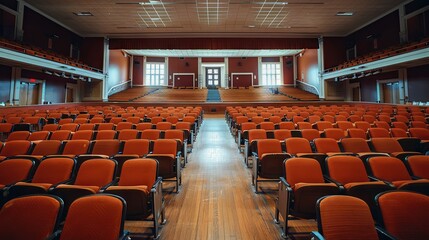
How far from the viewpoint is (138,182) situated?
254cm

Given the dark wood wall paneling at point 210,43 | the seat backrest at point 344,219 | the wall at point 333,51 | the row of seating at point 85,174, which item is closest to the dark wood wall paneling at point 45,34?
the dark wood wall paneling at point 210,43

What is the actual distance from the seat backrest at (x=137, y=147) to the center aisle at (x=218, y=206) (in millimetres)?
839

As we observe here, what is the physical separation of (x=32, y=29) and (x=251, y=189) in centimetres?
1486

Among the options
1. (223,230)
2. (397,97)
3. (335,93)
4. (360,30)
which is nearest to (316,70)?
(335,93)

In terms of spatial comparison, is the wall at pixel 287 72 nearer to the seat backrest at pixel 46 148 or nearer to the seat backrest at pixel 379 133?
the seat backrest at pixel 379 133

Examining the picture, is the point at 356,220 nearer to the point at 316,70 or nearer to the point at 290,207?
the point at 290,207

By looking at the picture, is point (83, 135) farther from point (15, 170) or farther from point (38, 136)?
point (15, 170)

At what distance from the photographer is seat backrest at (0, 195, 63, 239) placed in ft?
4.95

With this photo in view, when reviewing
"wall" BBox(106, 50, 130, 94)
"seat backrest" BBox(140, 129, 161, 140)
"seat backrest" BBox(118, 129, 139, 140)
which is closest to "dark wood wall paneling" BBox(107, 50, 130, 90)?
"wall" BBox(106, 50, 130, 94)

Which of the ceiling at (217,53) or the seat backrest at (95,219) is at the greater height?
the ceiling at (217,53)

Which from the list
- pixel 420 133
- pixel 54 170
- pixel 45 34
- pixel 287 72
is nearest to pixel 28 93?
pixel 45 34

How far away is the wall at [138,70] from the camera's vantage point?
23.3m

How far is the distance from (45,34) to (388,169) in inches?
661

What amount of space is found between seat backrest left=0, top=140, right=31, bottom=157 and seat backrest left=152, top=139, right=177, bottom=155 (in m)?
2.07
